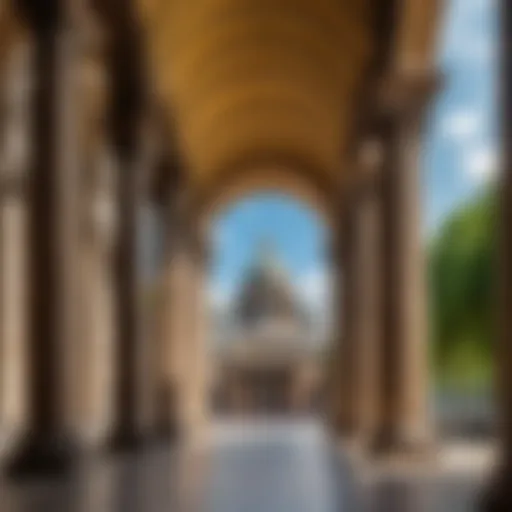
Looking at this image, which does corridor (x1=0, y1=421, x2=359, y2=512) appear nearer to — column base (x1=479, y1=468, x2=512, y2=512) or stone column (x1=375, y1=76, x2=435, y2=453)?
column base (x1=479, y1=468, x2=512, y2=512)

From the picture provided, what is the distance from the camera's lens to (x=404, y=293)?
20.4 metres

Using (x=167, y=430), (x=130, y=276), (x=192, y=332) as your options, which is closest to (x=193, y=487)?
(x=130, y=276)

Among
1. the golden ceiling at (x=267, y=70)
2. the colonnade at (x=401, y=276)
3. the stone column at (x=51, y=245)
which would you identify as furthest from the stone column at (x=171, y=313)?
the stone column at (x=51, y=245)

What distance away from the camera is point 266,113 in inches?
1619

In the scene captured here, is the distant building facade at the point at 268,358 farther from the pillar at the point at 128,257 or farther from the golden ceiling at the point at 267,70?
the pillar at the point at 128,257

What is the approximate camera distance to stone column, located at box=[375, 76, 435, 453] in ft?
66.9

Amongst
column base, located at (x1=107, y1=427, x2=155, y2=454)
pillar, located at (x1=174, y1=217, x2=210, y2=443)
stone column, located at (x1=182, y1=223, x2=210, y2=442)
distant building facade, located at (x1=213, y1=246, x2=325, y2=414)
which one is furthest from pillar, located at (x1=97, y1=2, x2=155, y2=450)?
distant building facade, located at (x1=213, y1=246, x2=325, y2=414)

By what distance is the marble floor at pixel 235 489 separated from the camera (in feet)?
34.6

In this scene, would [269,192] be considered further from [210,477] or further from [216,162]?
[210,477]

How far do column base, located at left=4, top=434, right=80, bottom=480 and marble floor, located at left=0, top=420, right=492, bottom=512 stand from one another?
0.28m

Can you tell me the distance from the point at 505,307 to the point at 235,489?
4.48 metres

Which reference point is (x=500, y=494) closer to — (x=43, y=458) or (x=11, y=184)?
(x=43, y=458)

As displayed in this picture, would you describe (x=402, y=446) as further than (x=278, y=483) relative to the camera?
Yes

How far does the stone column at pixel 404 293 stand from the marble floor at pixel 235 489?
4.70 feet
